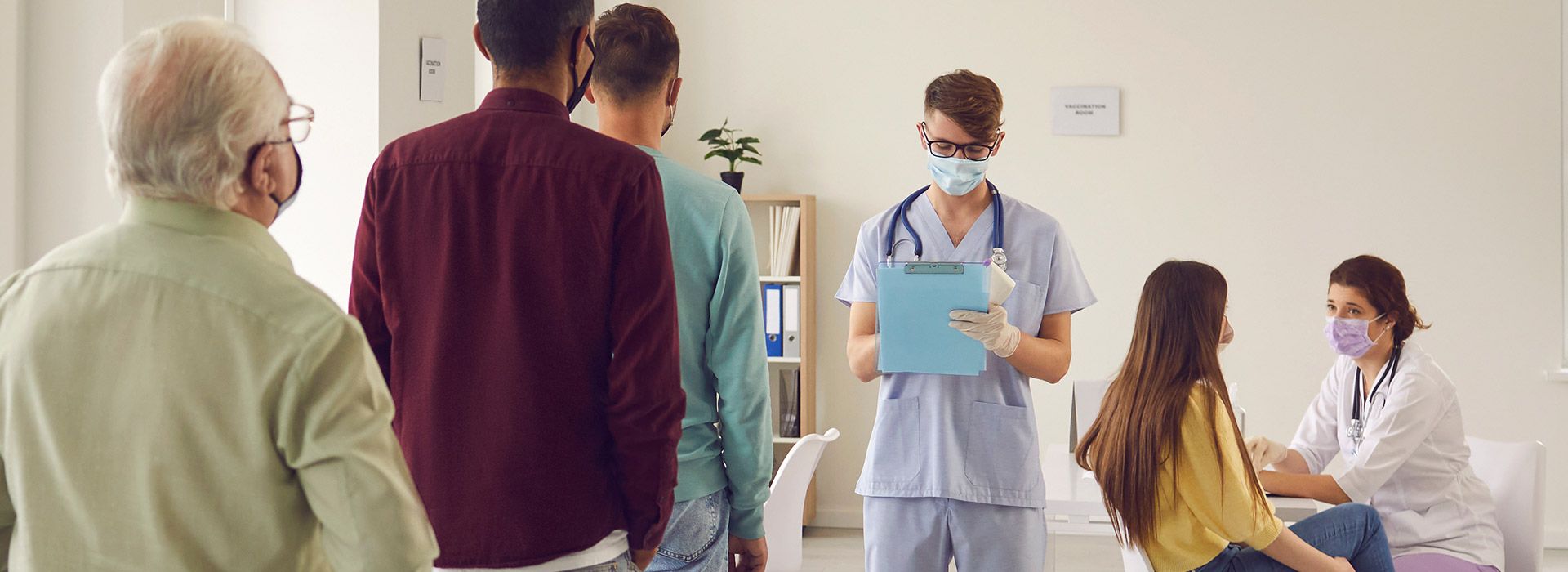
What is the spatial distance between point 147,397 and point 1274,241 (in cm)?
465

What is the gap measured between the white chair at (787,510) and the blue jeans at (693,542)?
1.23 metres

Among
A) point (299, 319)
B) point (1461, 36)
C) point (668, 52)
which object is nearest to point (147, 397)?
point (299, 319)

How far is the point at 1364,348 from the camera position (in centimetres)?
276

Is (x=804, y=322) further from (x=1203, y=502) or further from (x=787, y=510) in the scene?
(x=1203, y=502)

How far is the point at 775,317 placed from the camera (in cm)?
483

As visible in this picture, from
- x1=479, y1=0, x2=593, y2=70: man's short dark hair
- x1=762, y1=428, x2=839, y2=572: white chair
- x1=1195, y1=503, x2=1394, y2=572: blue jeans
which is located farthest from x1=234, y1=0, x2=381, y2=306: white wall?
x1=1195, y1=503, x2=1394, y2=572: blue jeans

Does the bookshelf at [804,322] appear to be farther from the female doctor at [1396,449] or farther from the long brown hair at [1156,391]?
the long brown hair at [1156,391]

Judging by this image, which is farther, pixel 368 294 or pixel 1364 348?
pixel 1364 348

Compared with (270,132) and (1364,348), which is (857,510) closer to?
(1364,348)

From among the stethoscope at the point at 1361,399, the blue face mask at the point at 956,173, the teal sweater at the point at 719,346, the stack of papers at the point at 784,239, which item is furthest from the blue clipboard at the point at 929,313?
the stack of papers at the point at 784,239

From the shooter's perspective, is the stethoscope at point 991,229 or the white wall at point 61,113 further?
the white wall at point 61,113

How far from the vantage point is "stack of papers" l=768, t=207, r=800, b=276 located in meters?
4.89

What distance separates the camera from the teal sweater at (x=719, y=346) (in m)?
1.49

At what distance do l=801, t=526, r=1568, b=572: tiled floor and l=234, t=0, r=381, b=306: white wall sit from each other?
7.17ft
